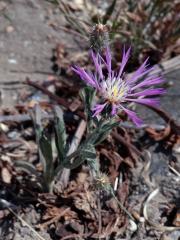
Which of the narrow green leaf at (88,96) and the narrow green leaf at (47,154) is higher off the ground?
the narrow green leaf at (88,96)

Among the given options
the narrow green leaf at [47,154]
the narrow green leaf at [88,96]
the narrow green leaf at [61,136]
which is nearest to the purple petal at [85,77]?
the narrow green leaf at [88,96]

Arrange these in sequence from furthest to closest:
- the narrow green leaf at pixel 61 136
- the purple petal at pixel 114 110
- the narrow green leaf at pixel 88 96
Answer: the narrow green leaf at pixel 61 136 < the narrow green leaf at pixel 88 96 < the purple petal at pixel 114 110

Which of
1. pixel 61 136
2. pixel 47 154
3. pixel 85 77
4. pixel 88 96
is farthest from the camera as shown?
pixel 47 154

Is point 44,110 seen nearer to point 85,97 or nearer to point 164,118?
point 164,118

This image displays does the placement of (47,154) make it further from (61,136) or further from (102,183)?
(102,183)

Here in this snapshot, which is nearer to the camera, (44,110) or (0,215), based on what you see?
(0,215)

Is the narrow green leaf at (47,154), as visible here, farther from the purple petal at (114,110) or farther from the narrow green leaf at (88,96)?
the purple petal at (114,110)

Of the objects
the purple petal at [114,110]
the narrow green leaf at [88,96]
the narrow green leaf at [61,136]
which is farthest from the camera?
the narrow green leaf at [61,136]

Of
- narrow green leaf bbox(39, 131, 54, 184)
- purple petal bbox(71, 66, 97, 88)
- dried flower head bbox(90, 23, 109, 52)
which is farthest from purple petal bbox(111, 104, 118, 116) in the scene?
narrow green leaf bbox(39, 131, 54, 184)

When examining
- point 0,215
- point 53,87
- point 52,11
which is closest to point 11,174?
point 0,215

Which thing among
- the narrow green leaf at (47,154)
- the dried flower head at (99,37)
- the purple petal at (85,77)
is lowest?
the narrow green leaf at (47,154)

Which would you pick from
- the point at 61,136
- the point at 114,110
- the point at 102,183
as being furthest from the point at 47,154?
the point at 114,110
